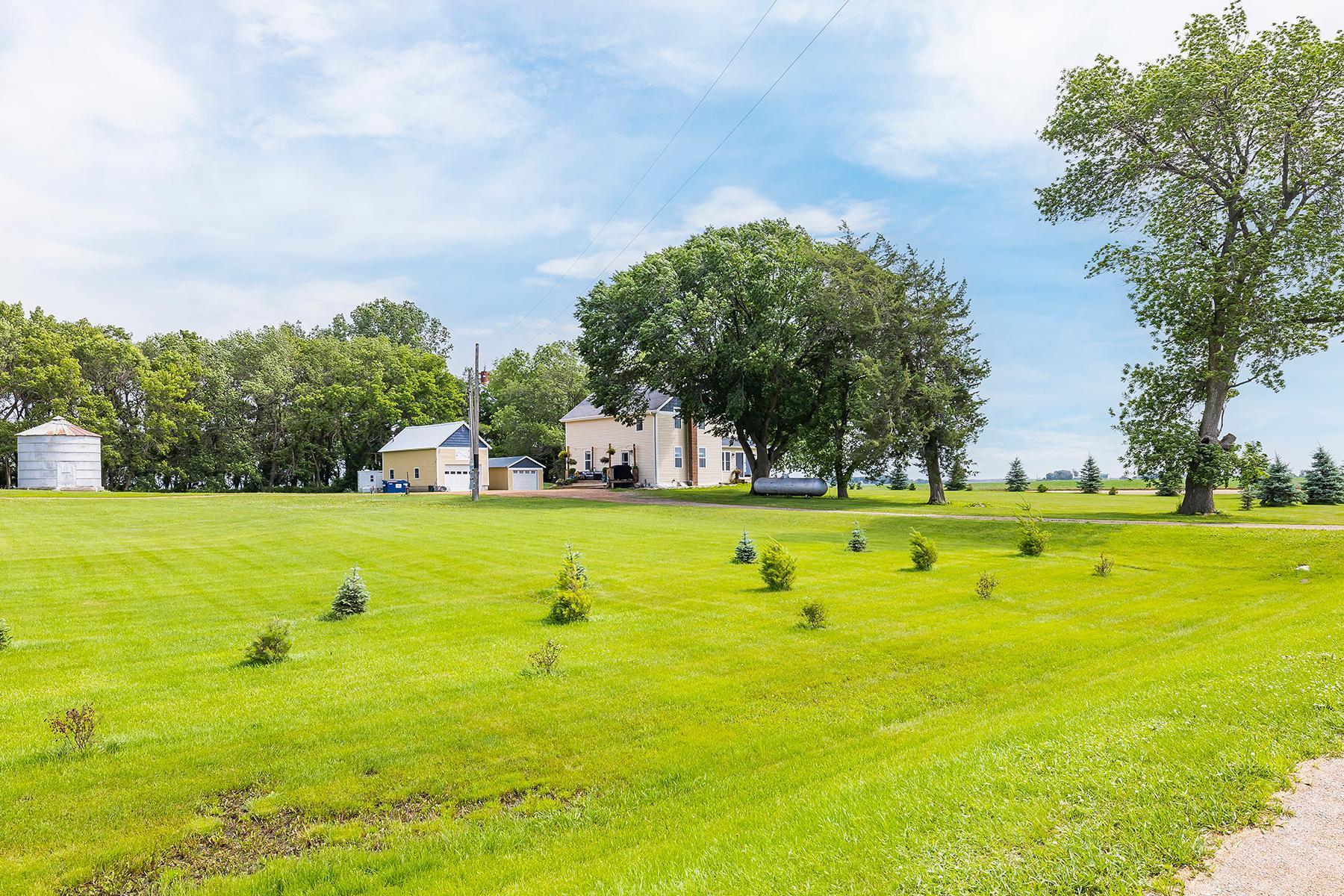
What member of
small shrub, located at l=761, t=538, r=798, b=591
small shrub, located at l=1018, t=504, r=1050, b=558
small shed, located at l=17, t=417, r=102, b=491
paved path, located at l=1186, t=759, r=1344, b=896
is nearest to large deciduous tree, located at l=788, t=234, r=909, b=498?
small shrub, located at l=1018, t=504, r=1050, b=558

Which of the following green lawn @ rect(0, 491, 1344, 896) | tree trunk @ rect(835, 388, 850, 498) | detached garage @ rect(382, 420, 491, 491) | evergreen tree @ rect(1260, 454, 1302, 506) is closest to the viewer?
green lawn @ rect(0, 491, 1344, 896)

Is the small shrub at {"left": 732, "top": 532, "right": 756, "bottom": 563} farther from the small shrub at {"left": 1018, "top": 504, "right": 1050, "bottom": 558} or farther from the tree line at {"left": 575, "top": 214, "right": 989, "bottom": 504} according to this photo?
the tree line at {"left": 575, "top": 214, "right": 989, "bottom": 504}

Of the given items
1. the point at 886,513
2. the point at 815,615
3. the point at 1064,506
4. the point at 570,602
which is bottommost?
the point at 815,615

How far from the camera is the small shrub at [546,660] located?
8242 millimetres

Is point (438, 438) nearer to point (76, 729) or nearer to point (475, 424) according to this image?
point (475, 424)

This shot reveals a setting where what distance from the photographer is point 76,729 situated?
615cm

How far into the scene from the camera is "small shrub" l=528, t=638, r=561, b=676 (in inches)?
324

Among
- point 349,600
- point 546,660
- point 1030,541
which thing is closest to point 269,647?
point 349,600

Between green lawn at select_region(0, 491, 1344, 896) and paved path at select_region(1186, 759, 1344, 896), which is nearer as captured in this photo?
paved path at select_region(1186, 759, 1344, 896)

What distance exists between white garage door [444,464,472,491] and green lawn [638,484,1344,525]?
61.9 ft

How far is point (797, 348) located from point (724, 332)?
4353mm

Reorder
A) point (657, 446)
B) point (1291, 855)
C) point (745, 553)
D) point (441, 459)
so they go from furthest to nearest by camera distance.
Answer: point (441, 459) < point (657, 446) < point (745, 553) < point (1291, 855)

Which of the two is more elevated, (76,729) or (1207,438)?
(1207,438)

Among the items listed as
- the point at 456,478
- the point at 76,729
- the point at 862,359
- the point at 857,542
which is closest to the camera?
the point at 76,729
